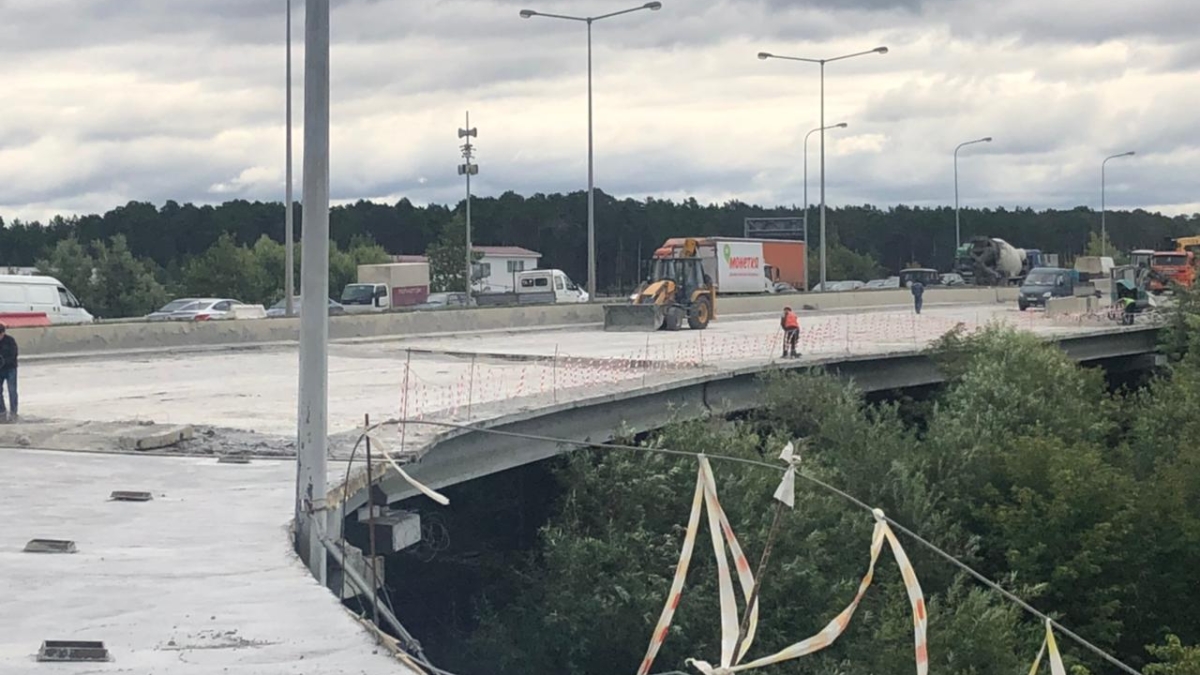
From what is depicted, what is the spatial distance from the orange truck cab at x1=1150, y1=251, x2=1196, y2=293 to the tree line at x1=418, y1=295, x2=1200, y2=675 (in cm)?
3186

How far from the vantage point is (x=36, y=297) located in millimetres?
42656

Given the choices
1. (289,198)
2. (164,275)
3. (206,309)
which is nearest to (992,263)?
(206,309)

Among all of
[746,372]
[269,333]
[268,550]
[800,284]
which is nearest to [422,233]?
[800,284]

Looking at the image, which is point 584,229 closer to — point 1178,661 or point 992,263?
point 992,263

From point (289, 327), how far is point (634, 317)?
32.6 feet

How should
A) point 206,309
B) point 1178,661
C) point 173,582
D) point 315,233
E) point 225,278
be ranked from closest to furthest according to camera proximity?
point 173,582
point 315,233
point 1178,661
point 206,309
point 225,278

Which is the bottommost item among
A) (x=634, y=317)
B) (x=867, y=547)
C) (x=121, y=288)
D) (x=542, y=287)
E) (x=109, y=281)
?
(x=867, y=547)

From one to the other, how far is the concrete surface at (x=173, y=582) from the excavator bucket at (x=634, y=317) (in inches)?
1028

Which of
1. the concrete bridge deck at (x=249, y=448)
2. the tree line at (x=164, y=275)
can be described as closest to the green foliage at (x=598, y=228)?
the tree line at (x=164, y=275)

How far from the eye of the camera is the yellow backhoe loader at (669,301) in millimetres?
42188

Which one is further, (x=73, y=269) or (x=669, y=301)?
(x=73, y=269)

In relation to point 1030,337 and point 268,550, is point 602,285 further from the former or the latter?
point 268,550

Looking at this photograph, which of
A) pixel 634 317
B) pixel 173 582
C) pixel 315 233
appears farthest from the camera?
pixel 634 317

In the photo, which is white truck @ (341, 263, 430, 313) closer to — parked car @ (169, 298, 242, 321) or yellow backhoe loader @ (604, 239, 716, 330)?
parked car @ (169, 298, 242, 321)
